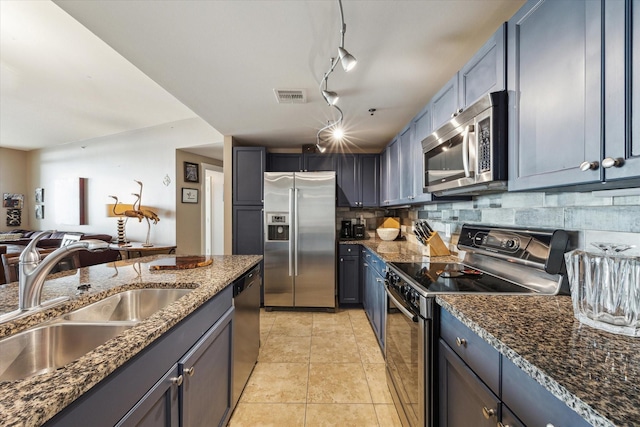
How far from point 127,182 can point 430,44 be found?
5555 mm

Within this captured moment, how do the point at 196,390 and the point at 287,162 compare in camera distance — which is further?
the point at 287,162

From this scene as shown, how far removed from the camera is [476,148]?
1.38m

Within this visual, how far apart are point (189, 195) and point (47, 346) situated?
4.26 meters

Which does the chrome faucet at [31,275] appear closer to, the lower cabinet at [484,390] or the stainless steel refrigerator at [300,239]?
the lower cabinet at [484,390]

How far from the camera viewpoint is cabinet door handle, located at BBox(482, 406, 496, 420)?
837 millimetres

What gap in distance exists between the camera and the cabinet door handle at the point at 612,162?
0.77 metres

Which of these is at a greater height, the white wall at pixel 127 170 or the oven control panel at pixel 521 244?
the white wall at pixel 127 170

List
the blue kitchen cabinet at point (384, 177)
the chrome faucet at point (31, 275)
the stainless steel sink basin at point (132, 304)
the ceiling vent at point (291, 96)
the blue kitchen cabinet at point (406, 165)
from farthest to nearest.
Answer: the blue kitchen cabinet at point (384, 177) < the blue kitchen cabinet at point (406, 165) < the ceiling vent at point (291, 96) < the stainless steel sink basin at point (132, 304) < the chrome faucet at point (31, 275)

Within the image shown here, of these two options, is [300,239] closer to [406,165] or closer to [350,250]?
[350,250]

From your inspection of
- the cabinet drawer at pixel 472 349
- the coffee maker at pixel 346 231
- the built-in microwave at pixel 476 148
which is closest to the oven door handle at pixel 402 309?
the cabinet drawer at pixel 472 349

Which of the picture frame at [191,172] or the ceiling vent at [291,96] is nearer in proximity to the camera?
the ceiling vent at [291,96]

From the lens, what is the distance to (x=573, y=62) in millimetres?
923

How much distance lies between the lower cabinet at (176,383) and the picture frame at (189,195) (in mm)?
3821

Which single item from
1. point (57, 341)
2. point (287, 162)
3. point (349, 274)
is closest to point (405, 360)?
point (57, 341)
